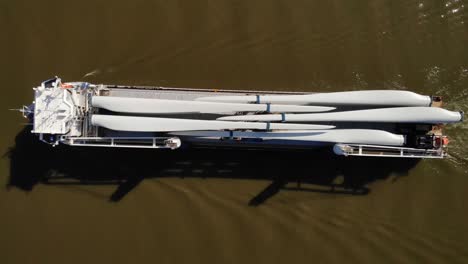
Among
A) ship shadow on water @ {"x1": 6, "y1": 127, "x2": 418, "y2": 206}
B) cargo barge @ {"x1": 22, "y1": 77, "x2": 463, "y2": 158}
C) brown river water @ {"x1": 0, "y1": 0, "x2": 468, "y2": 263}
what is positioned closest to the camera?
cargo barge @ {"x1": 22, "y1": 77, "x2": 463, "y2": 158}

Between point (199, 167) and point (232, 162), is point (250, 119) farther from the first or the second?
point (199, 167)

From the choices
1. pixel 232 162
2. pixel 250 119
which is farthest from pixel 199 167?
pixel 250 119

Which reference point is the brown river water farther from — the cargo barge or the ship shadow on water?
the cargo barge

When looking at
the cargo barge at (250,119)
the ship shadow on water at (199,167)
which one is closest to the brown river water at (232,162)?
the ship shadow on water at (199,167)

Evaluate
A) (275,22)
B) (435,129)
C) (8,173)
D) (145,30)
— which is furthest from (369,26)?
(8,173)

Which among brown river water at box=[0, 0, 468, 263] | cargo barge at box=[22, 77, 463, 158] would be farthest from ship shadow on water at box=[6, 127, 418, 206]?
cargo barge at box=[22, 77, 463, 158]
